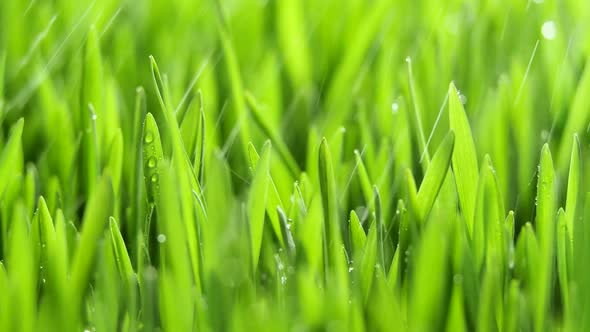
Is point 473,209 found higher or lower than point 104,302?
higher

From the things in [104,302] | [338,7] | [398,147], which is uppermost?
[338,7]

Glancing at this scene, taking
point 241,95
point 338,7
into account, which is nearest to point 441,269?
point 241,95

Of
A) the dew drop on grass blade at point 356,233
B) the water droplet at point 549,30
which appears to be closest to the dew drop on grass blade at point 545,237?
the dew drop on grass blade at point 356,233

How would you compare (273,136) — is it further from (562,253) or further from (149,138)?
(562,253)

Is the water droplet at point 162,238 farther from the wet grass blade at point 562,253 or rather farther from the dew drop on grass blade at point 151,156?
the wet grass blade at point 562,253

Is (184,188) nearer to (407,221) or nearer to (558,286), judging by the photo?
(407,221)

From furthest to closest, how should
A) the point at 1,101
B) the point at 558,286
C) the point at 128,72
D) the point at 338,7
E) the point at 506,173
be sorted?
1. the point at 338,7
2. the point at 128,72
3. the point at 1,101
4. the point at 506,173
5. the point at 558,286

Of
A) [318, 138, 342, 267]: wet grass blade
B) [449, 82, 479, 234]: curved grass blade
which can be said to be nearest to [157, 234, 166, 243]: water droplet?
[318, 138, 342, 267]: wet grass blade
